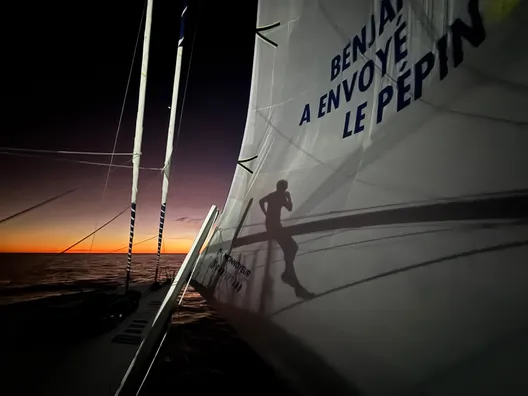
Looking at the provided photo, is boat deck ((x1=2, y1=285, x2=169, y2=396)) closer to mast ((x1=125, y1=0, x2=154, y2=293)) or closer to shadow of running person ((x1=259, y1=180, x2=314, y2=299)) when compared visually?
shadow of running person ((x1=259, y1=180, x2=314, y2=299))

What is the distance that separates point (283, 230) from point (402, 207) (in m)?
1.48

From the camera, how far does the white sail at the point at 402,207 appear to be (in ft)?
4.32

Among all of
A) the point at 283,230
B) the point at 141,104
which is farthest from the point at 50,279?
the point at 283,230

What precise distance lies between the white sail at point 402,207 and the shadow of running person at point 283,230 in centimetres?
2

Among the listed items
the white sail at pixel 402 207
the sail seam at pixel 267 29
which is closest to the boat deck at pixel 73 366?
the white sail at pixel 402 207

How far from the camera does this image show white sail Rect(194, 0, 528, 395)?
4.32ft

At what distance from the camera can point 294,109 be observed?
348cm

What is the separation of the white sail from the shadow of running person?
2cm

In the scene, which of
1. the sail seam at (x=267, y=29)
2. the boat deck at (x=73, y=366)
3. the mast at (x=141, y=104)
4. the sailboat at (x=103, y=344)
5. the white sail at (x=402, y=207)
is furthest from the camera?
the mast at (x=141, y=104)

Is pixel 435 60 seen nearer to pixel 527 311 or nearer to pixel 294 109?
pixel 527 311

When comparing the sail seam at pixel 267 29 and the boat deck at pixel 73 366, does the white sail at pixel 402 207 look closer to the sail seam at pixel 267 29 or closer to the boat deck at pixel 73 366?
the sail seam at pixel 267 29

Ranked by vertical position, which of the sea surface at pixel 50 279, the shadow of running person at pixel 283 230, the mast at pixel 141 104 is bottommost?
the sea surface at pixel 50 279

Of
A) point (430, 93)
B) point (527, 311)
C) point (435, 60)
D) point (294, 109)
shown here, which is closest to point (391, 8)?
point (435, 60)

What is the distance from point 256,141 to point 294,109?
4.49ft
